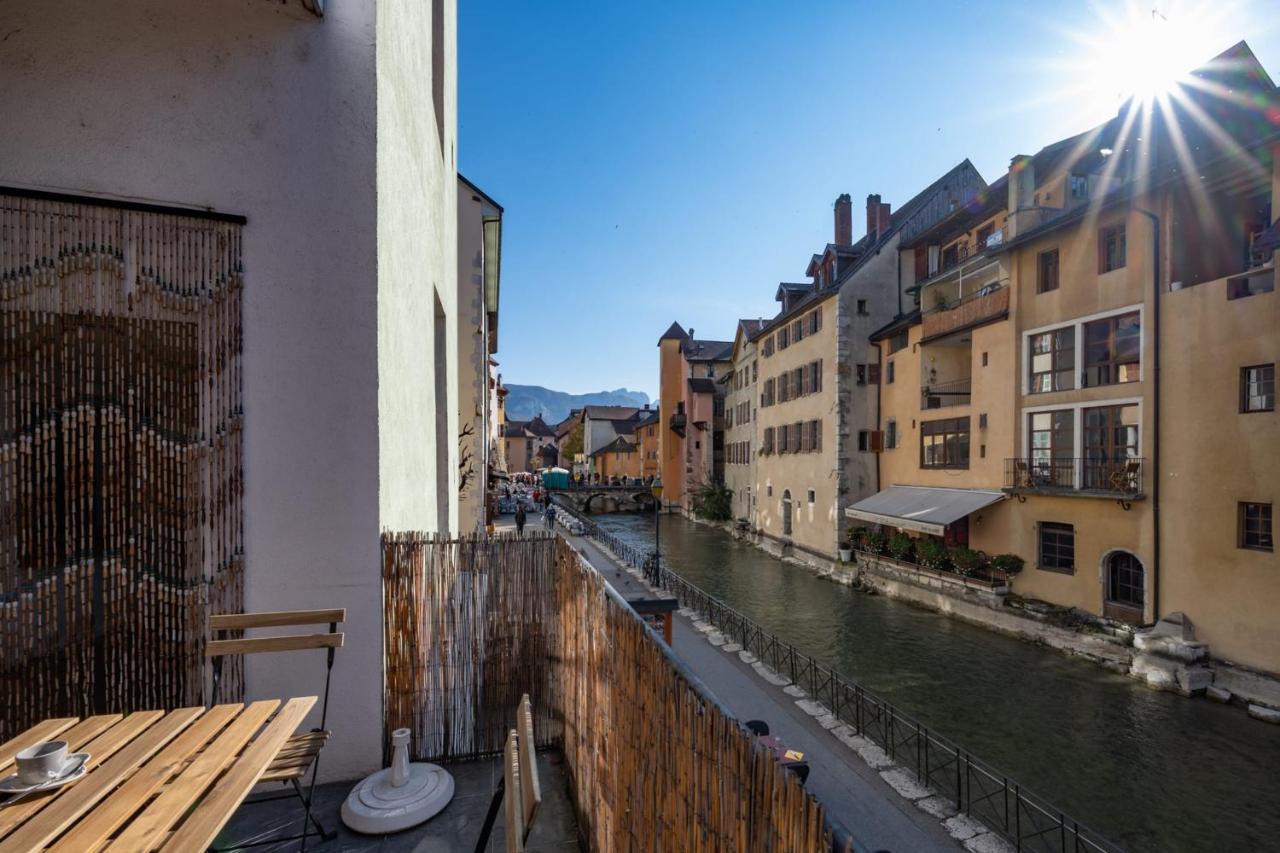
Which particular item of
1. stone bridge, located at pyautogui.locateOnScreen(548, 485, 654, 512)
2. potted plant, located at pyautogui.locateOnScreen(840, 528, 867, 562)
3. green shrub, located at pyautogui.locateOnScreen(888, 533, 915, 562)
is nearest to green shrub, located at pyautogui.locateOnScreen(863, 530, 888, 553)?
potted plant, located at pyautogui.locateOnScreen(840, 528, 867, 562)

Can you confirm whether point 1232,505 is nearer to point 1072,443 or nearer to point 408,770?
point 1072,443

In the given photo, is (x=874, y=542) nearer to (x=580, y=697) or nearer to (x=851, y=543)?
(x=851, y=543)

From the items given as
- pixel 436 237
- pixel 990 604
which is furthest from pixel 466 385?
pixel 990 604

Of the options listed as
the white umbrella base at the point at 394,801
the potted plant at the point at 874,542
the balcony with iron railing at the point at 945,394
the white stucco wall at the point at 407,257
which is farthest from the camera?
the potted plant at the point at 874,542

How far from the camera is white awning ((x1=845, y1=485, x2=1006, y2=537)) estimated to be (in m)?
20.4

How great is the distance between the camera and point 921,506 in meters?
22.8

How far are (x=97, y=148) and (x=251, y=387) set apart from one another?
2.13 meters

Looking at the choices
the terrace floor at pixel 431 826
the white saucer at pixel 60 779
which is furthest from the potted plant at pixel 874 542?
the white saucer at pixel 60 779

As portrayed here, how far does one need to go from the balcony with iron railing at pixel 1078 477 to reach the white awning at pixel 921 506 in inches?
46.3

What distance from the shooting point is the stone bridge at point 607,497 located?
57719 millimetres

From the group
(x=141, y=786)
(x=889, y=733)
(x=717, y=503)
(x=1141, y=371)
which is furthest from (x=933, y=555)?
(x=717, y=503)

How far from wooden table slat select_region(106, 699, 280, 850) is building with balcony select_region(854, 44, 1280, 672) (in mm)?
18925

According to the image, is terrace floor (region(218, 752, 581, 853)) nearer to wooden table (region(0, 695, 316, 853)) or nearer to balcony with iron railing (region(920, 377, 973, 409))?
wooden table (region(0, 695, 316, 853))

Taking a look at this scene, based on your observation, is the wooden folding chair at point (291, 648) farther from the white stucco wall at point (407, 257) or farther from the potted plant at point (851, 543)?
the potted plant at point (851, 543)
